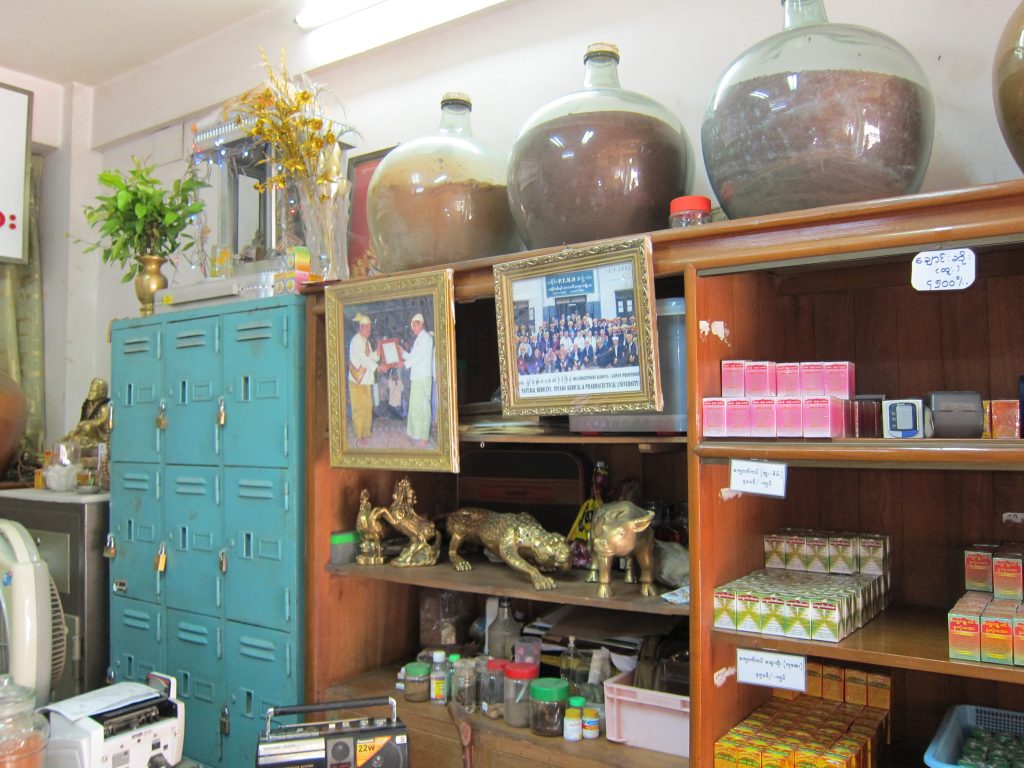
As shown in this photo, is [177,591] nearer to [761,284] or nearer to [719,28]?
[761,284]

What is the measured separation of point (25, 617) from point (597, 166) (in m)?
1.72

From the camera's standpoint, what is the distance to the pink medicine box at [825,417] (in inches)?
57.9

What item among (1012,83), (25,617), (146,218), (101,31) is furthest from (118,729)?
(101,31)

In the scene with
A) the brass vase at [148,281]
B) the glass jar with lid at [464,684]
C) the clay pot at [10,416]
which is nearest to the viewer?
the glass jar with lid at [464,684]

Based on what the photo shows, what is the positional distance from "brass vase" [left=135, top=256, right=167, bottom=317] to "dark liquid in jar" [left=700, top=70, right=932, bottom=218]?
2.09 meters

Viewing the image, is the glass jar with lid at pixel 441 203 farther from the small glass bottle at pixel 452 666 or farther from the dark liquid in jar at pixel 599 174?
the small glass bottle at pixel 452 666

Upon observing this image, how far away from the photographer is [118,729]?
6.07 feet

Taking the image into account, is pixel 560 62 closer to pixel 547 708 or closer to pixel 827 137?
pixel 827 137

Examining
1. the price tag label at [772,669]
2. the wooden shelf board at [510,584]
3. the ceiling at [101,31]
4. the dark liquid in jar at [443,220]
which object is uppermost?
the ceiling at [101,31]

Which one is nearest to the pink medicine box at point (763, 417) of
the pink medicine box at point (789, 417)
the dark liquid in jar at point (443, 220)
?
the pink medicine box at point (789, 417)

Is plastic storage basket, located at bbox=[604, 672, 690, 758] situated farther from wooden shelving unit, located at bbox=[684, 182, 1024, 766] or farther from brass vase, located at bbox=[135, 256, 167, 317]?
brass vase, located at bbox=[135, 256, 167, 317]

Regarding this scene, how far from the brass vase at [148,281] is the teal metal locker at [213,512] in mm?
149

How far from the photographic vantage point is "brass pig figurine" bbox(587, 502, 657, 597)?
178 cm

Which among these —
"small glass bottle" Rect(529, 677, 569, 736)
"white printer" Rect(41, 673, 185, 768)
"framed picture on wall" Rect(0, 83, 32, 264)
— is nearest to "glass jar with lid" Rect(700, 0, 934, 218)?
"small glass bottle" Rect(529, 677, 569, 736)
